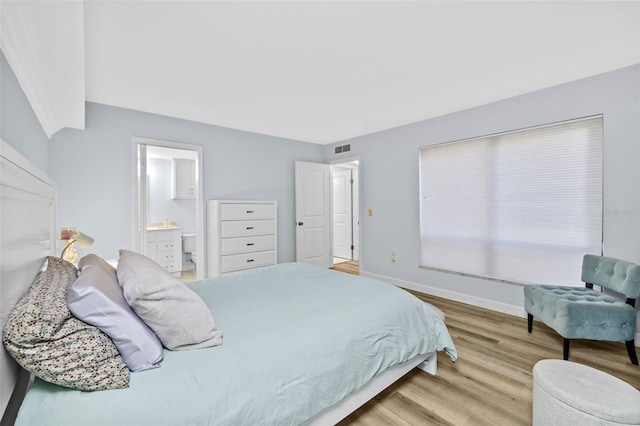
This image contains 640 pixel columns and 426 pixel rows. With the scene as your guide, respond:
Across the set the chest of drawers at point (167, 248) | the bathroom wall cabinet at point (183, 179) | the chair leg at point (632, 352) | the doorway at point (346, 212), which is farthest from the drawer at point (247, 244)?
the chair leg at point (632, 352)

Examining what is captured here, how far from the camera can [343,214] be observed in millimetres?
6879

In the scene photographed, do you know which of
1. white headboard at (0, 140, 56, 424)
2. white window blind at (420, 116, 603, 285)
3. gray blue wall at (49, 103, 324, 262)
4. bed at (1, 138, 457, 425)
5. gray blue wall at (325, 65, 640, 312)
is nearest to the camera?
white headboard at (0, 140, 56, 424)

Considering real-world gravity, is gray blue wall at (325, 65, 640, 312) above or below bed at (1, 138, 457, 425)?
above

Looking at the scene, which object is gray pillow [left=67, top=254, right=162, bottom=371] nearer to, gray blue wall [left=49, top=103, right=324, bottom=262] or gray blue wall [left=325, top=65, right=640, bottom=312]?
gray blue wall [left=49, top=103, right=324, bottom=262]

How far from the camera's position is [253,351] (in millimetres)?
1260

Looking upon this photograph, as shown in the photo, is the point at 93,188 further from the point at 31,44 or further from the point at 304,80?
the point at 304,80

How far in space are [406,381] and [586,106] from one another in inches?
120

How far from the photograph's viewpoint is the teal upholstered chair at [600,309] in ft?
6.91

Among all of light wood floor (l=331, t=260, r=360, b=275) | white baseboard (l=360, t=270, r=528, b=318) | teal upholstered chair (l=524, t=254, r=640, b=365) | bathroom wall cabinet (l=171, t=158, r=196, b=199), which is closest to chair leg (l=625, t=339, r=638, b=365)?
teal upholstered chair (l=524, t=254, r=640, b=365)

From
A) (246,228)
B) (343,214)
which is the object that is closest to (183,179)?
(246,228)

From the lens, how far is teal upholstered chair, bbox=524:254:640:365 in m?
2.11

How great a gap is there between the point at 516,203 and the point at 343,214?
405cm

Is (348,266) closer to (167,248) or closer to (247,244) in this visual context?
(247,244)

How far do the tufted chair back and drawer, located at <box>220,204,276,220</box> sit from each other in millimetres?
3703
